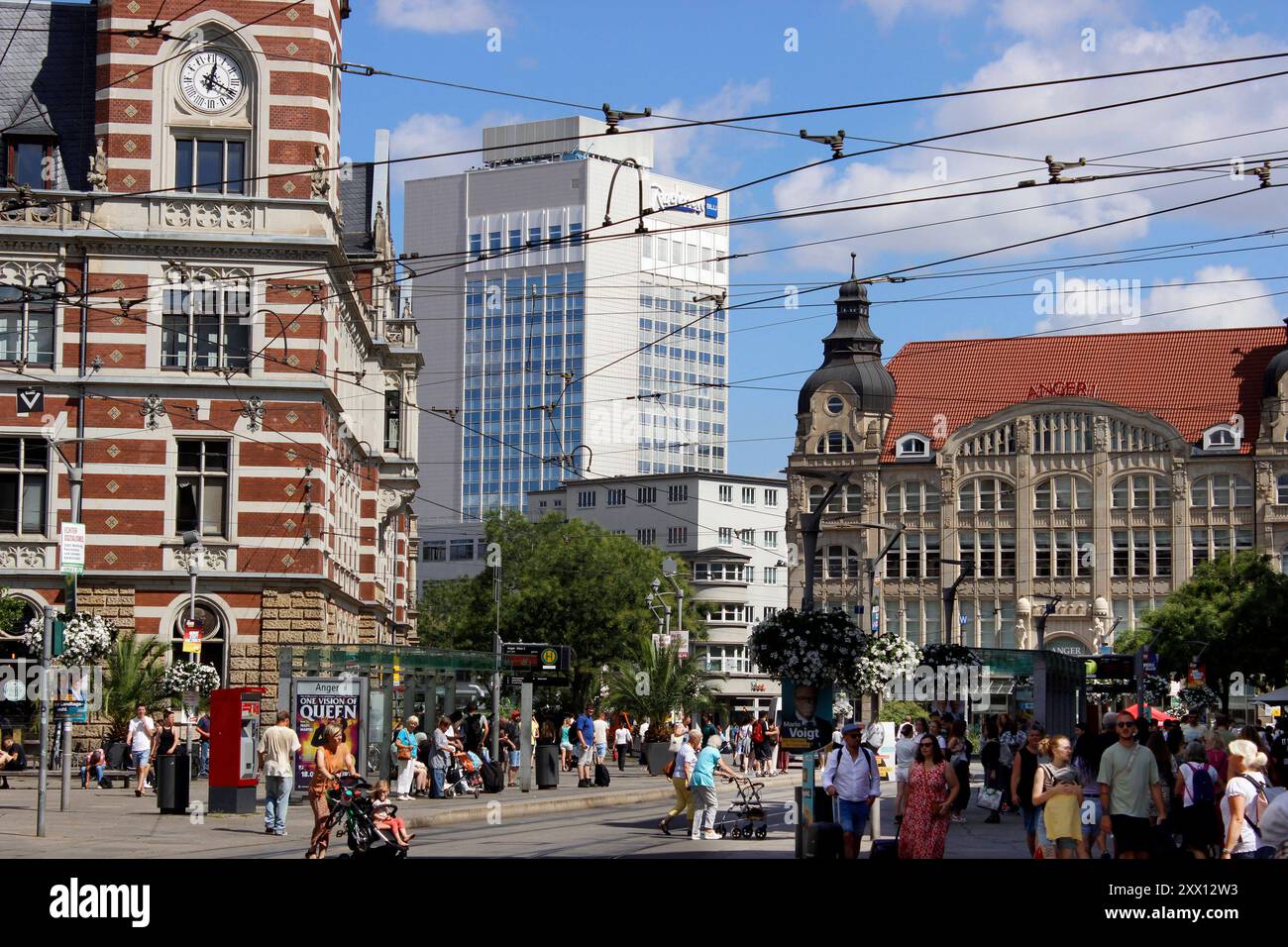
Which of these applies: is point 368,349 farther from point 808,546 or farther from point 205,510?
point 808,546

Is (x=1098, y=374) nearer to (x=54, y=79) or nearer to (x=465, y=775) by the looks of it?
(x=54, y=79)

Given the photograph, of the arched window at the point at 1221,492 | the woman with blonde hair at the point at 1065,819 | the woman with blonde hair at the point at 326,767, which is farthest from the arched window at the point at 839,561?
A: the woman with blonde hair at the point at 1065,819

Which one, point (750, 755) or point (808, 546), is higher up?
point (808, 546)

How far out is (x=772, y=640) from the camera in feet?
→ 92.2

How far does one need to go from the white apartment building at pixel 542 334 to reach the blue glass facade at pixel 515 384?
13 centimetres

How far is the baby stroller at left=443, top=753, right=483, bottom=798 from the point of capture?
3525 cm

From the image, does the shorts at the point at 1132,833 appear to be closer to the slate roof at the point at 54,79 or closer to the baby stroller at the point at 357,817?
the baby stroller at the point at 357,817

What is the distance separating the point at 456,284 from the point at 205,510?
129 meters

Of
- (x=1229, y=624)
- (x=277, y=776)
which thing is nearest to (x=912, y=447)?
(x=1229, y=624)

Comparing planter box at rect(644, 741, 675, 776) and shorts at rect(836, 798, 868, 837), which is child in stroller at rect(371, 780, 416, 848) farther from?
planter box at rect(644, 741, 675, 776)

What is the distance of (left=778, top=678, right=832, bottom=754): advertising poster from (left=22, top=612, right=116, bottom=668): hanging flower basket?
52.0 ft

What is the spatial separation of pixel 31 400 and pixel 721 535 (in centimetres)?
9785

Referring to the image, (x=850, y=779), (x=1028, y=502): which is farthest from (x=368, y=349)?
(x=1028, y=502)

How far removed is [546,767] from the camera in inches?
1523
